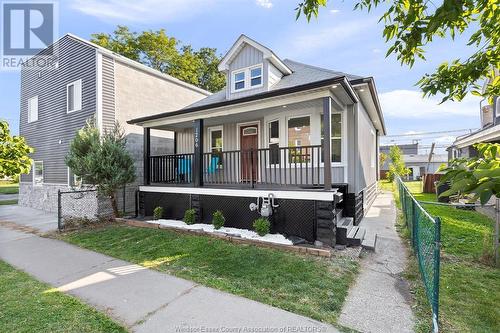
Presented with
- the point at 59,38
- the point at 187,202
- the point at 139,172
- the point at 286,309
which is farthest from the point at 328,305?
the point at 59,38

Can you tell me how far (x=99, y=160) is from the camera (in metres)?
8.75

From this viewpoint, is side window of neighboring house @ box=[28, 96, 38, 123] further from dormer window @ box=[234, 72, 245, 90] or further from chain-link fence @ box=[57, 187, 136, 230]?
dormer window @ box=[234, 72, 245, 90]

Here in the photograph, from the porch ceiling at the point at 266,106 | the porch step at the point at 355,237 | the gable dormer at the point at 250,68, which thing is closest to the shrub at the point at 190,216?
the porch ceiling at the point at 266,106

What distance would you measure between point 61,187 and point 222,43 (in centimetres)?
1918

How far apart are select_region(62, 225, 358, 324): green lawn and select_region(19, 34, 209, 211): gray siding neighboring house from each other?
5114mm

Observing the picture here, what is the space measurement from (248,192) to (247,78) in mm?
4757

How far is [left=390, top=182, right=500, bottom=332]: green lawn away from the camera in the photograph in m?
3.26

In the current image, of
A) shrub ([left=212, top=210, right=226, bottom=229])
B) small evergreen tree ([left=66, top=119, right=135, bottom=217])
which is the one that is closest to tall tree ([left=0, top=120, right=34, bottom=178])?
small evergreen tree ([left=66, top=119, right=135, bottom=217])

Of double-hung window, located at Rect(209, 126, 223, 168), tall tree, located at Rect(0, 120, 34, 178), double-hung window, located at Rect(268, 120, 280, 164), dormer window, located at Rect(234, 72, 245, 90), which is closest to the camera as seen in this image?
tall tree, located at Rect(0, 120, 34, 178)

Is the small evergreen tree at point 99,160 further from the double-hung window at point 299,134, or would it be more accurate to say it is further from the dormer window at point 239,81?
the double-hung window at point 299,134

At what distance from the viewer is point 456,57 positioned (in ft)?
11.7

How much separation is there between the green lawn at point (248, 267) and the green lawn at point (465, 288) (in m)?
1.04

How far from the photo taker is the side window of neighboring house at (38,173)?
43.9ft

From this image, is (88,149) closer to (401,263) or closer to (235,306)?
(235,306)
